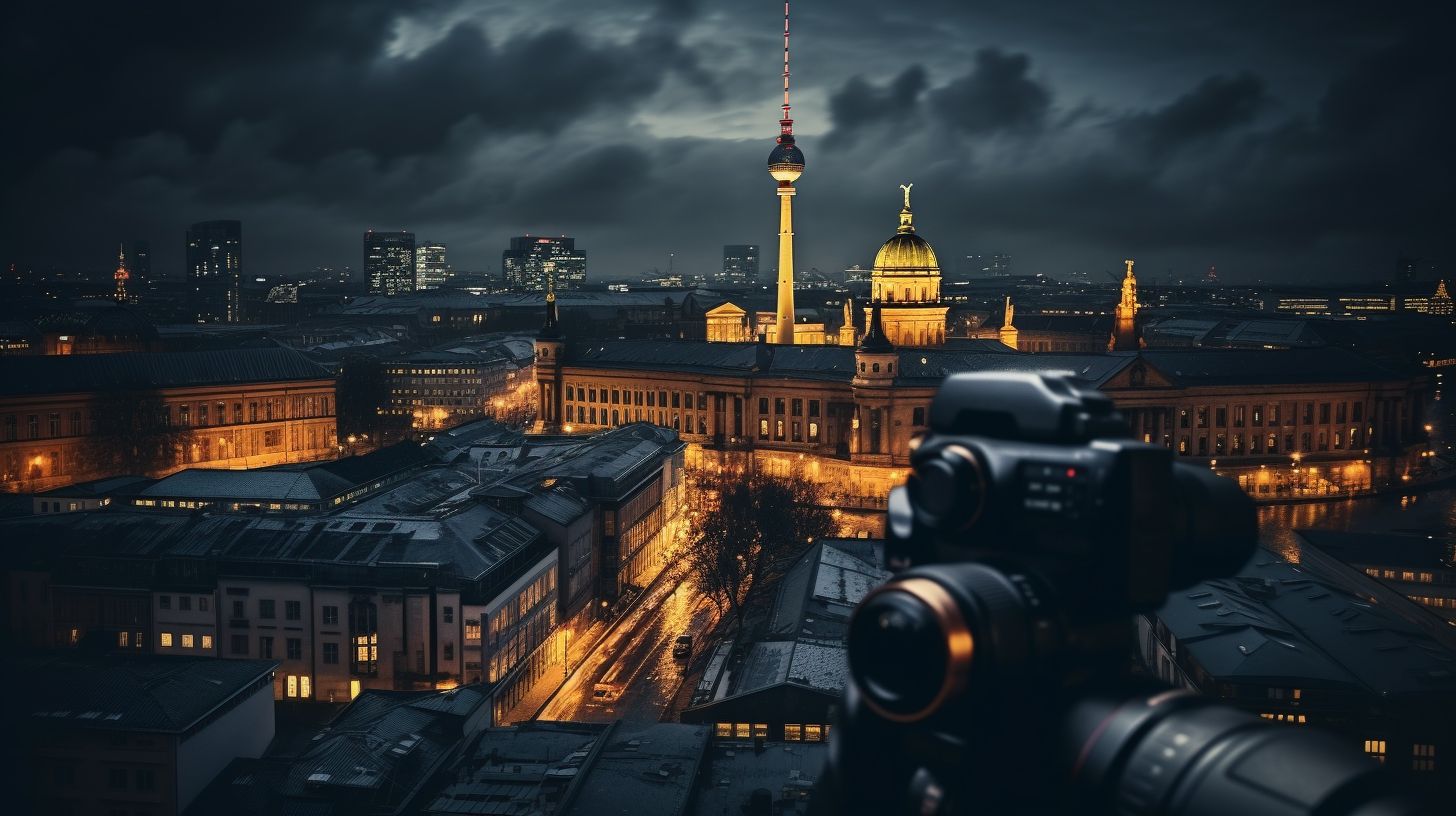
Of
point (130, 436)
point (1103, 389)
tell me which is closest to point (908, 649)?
point (1103, 389)

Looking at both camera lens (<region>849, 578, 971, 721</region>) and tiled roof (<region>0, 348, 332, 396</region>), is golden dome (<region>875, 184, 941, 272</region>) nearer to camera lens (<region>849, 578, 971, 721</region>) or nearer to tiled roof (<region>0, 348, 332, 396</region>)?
tiled roof (<region>0, 348, 332, 396</region>)

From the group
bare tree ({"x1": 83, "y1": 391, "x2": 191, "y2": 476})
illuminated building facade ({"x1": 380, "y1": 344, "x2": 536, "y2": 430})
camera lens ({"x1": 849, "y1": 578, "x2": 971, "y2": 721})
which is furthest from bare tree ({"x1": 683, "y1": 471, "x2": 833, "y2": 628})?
illuminated building facade ({"x1": 380, "y1": 344, "x2": 536, "y2": 430})

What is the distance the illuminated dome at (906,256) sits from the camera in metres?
106

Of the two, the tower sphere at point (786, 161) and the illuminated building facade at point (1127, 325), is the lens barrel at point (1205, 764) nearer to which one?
the illuminated building facade at point (1127, 325)

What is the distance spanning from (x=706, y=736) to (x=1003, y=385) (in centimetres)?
2936

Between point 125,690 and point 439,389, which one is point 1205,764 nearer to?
point 125,690

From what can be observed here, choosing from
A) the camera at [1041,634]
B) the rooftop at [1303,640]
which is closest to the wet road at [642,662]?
the rooftop at [1303,640]

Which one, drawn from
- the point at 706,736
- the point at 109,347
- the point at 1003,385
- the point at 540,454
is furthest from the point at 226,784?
the point at 109,347

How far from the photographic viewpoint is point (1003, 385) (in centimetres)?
578

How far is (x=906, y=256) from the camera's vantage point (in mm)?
105375

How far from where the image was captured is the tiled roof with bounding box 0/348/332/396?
3223 inches

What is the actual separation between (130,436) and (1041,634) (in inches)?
3469

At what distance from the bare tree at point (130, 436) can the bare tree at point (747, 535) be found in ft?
119

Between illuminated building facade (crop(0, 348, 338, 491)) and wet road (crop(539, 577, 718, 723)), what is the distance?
43348mm
